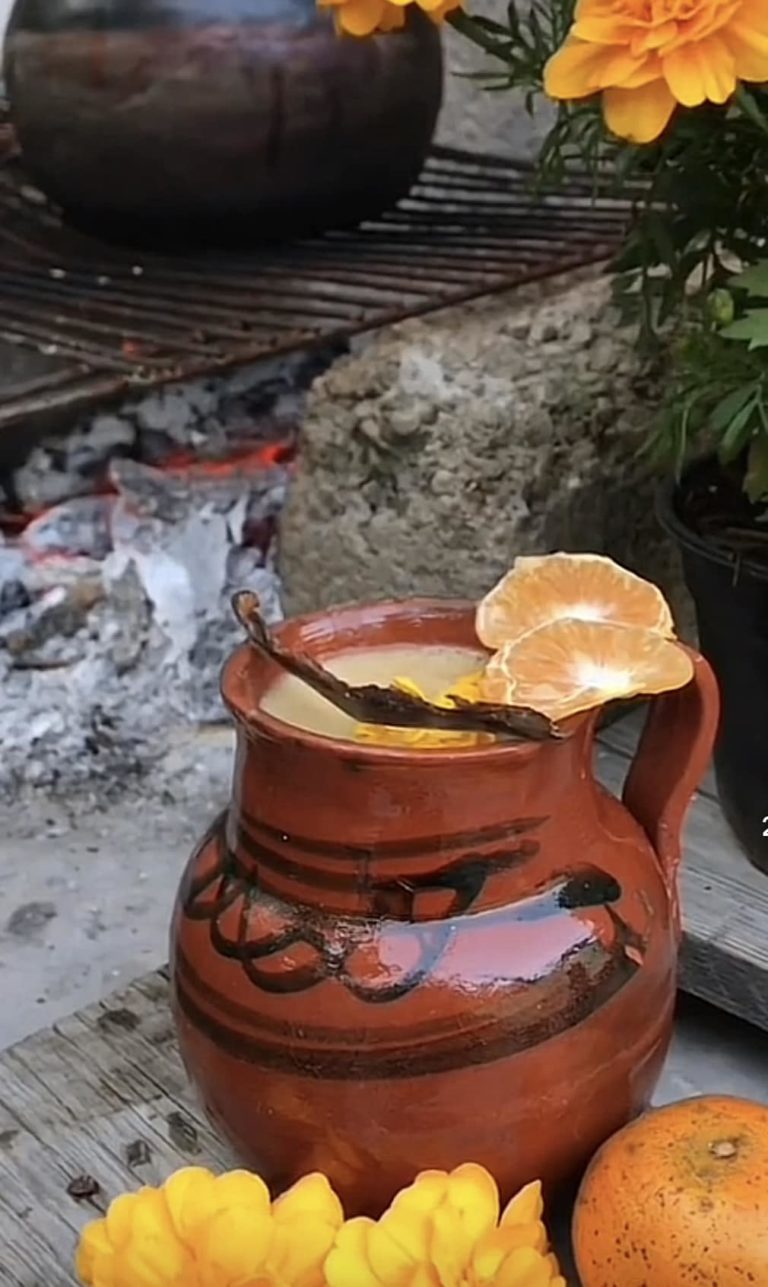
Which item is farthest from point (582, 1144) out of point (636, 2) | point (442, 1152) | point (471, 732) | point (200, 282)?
point (200, 282)

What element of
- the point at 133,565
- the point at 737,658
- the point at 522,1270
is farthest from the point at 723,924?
the point at 133,565

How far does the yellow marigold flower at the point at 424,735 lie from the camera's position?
26.5 inches

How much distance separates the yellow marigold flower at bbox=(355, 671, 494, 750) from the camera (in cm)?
67

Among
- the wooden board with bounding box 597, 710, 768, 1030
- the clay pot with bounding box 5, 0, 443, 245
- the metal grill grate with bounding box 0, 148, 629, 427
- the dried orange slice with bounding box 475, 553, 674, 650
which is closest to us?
the dried orange slice with bounding box 475, 553, 674, 650

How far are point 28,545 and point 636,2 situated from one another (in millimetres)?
720

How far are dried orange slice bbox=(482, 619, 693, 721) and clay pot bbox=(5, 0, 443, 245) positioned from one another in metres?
0.72

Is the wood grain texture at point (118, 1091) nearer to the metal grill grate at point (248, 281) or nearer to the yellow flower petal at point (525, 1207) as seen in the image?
the yellow flower petal at point (525, 1207)

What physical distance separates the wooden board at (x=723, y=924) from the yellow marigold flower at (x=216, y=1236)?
1.15 feet

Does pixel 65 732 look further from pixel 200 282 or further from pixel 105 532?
pixel 200 282

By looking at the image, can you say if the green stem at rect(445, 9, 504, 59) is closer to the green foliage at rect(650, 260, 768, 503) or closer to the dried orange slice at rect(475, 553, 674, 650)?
the green foliage at rect(650, 260, 768, 503)

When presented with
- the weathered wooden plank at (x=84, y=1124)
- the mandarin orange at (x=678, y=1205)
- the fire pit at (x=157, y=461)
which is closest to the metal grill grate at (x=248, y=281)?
the fire pit at (x=157, y=461)

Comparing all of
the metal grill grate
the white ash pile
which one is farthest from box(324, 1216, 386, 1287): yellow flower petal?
the white ash pile

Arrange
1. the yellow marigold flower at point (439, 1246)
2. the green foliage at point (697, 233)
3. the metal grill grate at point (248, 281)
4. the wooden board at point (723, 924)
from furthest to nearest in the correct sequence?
the metal grill grate at point (248, 281) → the wooden board at point (723, 924) → the green foliage at point (697, 233) → the yellow marigold flower at point (439, 1246)

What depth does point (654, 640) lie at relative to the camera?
2.27ft
